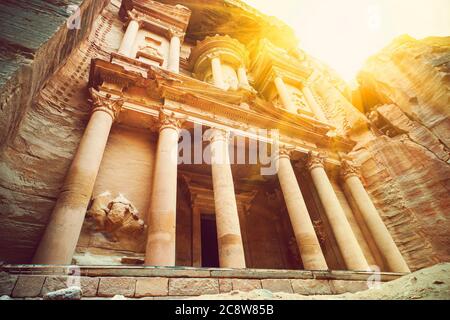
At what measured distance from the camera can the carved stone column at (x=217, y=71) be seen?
12.9m

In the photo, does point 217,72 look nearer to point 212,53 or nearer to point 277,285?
point 212,53

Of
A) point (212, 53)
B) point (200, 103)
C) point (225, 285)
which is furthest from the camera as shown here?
point (212, 53)

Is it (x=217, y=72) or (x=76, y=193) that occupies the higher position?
(x=217, y=72)

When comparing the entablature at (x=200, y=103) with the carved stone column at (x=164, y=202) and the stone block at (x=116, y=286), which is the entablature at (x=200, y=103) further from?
the stone block at (x=116, y=286)

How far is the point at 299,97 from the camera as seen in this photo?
624 inches

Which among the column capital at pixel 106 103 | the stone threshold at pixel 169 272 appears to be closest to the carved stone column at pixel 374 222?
the stone threshold at pixel 169 272

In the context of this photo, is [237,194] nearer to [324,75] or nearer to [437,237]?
[437,237]

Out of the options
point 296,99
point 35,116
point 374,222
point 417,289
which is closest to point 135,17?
point 35,116

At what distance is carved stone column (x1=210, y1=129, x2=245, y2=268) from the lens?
20.0 ft

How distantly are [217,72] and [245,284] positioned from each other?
1151cm

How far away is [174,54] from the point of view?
39.9ft

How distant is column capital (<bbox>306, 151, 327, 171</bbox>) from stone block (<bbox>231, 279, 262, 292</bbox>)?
673 centimetres

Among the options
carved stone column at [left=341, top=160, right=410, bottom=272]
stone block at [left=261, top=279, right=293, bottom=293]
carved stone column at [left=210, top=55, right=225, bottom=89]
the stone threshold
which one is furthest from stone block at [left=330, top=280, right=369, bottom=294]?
carved stone column at [left=210, top=55, right=225, bottom=89]

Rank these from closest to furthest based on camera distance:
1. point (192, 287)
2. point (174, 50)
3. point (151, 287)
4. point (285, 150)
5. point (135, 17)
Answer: point (151, 287) < point (192, 287) < point (285, 150) < point (174, 50) < point (135, 17)
